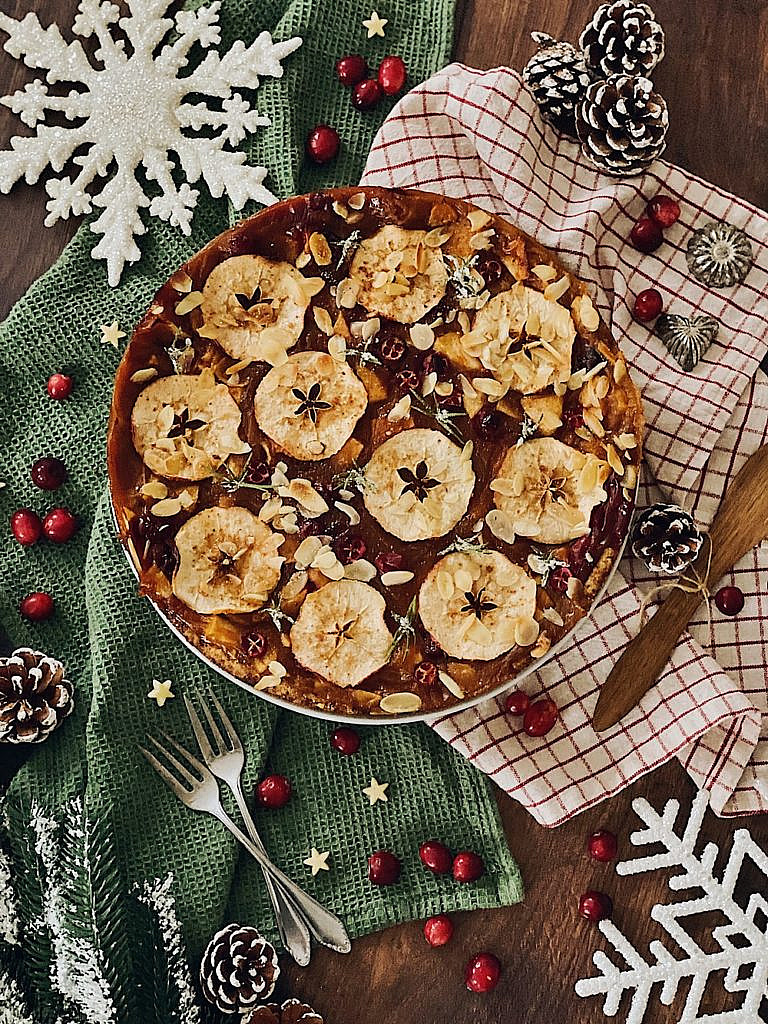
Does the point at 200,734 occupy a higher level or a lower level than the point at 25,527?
lower

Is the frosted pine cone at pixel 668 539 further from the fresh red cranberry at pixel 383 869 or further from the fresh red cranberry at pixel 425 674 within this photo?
the fresh red cranberry at pixel 383 869

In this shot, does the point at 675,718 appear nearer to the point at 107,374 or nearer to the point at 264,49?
the point at 107,374

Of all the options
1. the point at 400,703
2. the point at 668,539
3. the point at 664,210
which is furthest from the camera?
the point at 664,210

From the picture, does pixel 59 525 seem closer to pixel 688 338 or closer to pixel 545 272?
pixel 545 272

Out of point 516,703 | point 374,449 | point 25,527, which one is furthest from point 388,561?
point 25,527

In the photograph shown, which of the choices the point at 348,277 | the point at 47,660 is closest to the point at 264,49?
the point at 348,277

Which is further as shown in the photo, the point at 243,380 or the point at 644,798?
the point at 644,798
